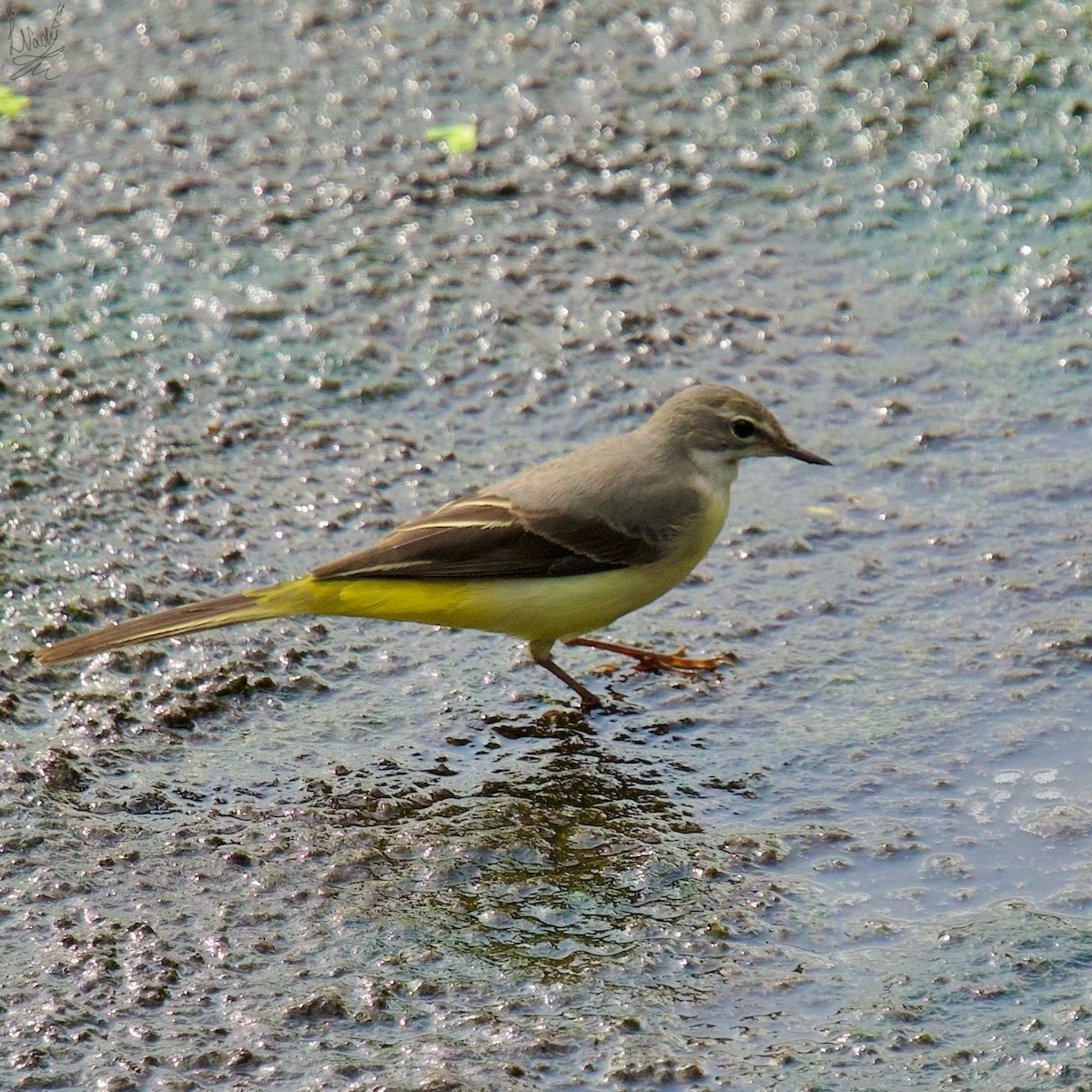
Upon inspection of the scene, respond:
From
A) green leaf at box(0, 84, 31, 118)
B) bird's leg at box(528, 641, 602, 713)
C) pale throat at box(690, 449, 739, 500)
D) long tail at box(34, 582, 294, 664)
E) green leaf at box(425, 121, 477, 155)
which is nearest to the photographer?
long tail at box(34, 582, 294, 664)

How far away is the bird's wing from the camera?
6168 millimetres

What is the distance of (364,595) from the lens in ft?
20.1

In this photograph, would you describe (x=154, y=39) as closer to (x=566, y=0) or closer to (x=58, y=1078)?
(x=566, y=0)

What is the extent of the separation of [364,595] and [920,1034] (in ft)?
8.06

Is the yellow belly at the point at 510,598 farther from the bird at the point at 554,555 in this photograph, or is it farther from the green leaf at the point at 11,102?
the green leaf at the point at 11,102

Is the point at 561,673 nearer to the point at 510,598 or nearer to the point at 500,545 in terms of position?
the point at 510,598

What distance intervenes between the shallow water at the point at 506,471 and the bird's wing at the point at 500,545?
50 cm

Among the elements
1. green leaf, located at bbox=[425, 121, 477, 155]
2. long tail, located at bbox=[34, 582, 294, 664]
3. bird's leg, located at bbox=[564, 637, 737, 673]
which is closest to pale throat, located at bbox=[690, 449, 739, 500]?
bird's leg, located at bbox=[564, 637, 737, 673]

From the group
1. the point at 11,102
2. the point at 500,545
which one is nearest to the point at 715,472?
the point at 500,545

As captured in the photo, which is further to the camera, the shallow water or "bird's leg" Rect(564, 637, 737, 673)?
"bird's leg" Rect(564, 637, 737, 673)

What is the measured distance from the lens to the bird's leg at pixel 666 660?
646 centimetres

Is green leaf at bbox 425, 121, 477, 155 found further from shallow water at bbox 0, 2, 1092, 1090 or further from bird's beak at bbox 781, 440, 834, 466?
bird's beak at bbox 781, 440, 834, 466

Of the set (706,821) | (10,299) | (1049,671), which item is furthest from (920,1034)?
(10,299)

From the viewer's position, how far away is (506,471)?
7.41 m
